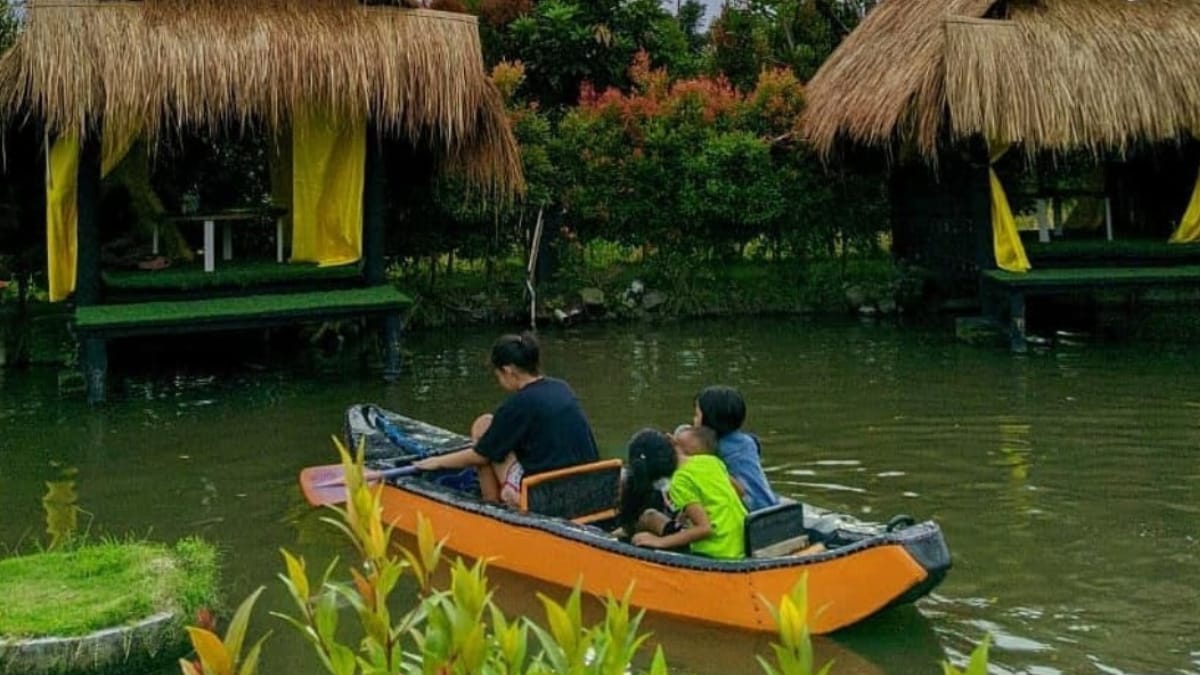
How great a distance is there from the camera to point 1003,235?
43.8 feet

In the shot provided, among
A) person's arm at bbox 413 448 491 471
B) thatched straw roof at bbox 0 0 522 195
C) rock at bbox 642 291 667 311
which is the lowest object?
person's arm at bbox 413 448 491 471

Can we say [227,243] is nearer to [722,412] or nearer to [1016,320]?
[1016,320]

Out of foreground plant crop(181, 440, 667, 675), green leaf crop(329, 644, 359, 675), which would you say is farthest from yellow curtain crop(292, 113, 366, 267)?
green leaf crop(329, 644, 359, 675)

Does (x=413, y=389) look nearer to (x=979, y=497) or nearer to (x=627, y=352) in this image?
(x=627, y=352)

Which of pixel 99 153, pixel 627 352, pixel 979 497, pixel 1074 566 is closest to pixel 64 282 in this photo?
pixel 99 153

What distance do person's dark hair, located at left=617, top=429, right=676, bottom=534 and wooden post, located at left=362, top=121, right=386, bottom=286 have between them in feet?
23.1

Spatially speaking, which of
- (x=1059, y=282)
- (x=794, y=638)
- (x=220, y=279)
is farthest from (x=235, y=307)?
(x=794, y=638)

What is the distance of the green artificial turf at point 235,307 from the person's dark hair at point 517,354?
537cm

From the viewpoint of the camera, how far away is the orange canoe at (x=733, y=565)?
202 inches

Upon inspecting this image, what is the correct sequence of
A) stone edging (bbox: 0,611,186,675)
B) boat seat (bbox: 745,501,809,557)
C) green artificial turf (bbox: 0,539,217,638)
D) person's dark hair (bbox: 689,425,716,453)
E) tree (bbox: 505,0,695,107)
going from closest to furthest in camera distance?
stone edging (bbox: 0,611,186,675), green artificial turf (bbox: 0,539,217,638), boat seat (bbox: 745,501,809,557), person's dark hair (bbox: 689,425,716,453), tree (bbox: 505,0,695,107)

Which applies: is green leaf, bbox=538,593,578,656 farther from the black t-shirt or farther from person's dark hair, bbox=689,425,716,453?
the black t-shirt

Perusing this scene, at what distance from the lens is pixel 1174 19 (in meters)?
13.6

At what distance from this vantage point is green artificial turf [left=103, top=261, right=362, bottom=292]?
11.7m

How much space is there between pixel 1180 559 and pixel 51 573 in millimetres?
4959
